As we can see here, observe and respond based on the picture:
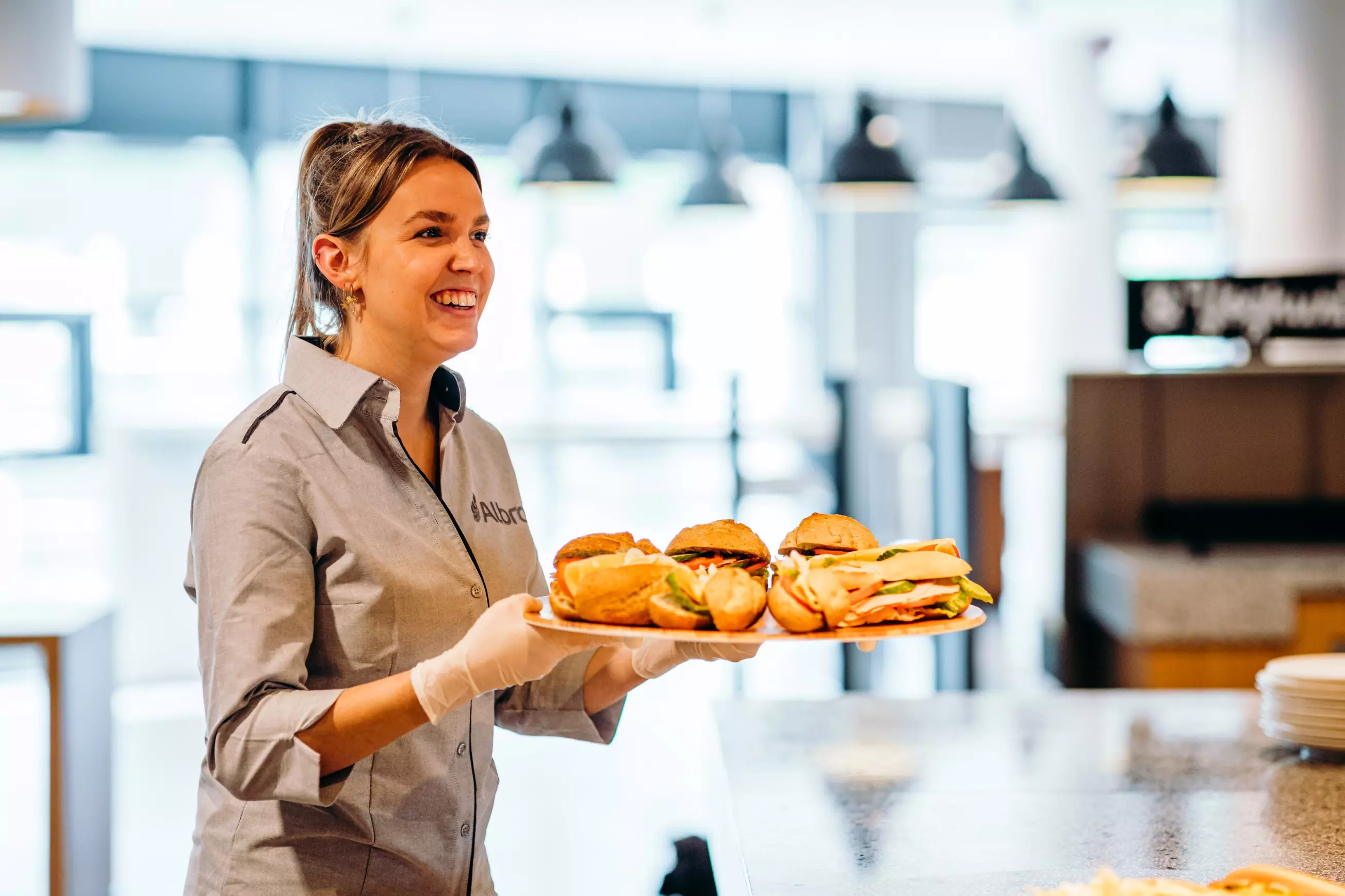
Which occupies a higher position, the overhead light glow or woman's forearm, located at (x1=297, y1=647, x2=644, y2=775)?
the overhead light glow

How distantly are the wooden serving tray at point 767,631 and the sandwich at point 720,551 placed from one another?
11 cm

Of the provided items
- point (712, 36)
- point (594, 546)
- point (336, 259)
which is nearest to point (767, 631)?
point (594, 546)

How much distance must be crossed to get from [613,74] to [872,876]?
8787 millimetres

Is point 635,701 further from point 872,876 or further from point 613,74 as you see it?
point 613,74

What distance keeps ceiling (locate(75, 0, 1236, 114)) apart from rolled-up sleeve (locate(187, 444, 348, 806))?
5.62 meters

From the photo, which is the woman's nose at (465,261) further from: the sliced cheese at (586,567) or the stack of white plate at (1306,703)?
the stack of white plate at (1306,703)

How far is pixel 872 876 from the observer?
1.32 meters

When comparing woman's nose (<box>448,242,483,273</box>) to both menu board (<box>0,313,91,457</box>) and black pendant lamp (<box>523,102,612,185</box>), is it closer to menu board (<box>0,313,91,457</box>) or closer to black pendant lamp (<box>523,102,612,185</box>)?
black pendant lamp (<box>523,102,612,185</box>)

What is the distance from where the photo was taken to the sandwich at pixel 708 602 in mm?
1165

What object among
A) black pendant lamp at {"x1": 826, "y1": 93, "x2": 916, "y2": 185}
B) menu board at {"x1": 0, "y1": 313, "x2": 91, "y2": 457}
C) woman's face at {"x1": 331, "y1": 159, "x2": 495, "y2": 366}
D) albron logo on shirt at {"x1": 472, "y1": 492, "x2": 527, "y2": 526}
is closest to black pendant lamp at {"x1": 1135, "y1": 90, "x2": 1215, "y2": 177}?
black pendant lamp at {"x1": 826, "y1": 93, "x2": 916, "y2": 185}

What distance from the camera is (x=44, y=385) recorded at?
26.4ft

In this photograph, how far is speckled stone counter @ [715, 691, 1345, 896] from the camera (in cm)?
135

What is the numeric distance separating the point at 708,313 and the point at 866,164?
17.0 feet

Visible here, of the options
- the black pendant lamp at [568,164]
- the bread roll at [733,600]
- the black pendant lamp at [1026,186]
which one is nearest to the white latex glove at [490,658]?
the bread roll at [733,600]
